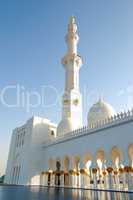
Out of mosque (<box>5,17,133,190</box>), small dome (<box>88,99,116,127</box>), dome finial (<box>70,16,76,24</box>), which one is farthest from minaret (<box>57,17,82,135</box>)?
small dome (<box>88,99,116,127</box>)

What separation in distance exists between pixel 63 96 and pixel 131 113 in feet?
38.2

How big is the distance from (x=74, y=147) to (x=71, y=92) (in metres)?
7.97

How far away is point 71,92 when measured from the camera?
22641mm

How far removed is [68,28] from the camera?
26.9 metres

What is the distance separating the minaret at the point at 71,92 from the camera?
21241mm

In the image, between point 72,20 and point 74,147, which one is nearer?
point 74,147

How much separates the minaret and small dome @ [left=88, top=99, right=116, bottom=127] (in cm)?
285

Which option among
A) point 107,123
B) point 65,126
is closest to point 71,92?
point 65,126

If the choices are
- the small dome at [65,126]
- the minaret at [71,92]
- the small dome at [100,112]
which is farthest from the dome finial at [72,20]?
the small dome at [65,126]

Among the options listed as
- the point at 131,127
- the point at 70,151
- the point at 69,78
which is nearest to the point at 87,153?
the point at 70,151

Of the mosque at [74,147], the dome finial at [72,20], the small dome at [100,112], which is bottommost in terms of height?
the mosque at [74,147]

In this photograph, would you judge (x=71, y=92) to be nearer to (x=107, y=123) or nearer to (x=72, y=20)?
(x=107, y=123)

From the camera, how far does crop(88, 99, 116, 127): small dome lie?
1841cm

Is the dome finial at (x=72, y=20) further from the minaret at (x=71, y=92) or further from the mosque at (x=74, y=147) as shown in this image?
the minaret at (x=71, y=92)
